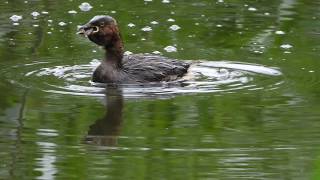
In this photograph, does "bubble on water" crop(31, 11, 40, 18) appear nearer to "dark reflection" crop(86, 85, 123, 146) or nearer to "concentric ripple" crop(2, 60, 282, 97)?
"concentric ripple" crop(2, 60, 282, 97)

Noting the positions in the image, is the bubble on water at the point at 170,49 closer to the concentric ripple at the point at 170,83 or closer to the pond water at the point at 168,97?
the pond water at the point at 168,97

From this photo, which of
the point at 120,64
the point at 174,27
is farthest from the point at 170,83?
the point at 174,27

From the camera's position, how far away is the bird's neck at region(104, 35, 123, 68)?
9.46 m

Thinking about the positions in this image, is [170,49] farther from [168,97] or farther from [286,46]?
[168,97]

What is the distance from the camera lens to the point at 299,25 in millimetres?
11680

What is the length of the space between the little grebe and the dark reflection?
347 millimetres

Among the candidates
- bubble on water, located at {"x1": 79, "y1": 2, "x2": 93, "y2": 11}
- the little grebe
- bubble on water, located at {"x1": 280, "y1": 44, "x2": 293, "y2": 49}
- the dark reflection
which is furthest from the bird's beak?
bubble on water, located at {"x1": 79, "y1": 2, "x2": 93, "y2": 11}

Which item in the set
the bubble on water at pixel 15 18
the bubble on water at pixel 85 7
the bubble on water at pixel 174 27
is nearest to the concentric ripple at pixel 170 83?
the bubble on water at pixel 174 27

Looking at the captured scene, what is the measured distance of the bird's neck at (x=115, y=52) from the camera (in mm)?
9461

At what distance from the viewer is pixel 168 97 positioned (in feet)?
28.3

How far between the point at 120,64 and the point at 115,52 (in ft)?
0.40

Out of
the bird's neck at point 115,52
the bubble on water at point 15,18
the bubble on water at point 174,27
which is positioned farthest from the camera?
the bubble on water at point 15,18

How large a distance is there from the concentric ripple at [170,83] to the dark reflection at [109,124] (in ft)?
0.46

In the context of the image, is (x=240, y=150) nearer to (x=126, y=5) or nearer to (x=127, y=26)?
(x=127, y=26)
